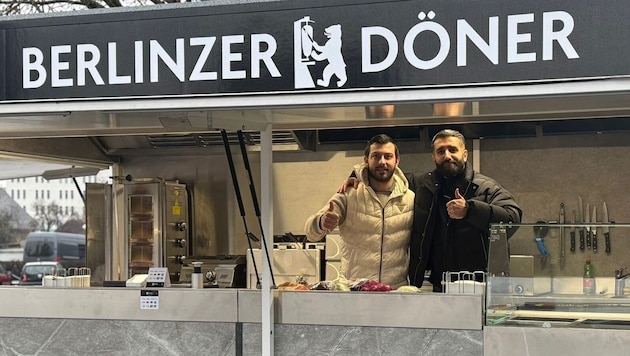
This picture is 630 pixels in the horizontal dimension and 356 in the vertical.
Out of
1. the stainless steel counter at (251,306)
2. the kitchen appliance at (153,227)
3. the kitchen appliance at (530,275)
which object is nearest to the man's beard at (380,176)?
the stainless steel counter at (251,306)

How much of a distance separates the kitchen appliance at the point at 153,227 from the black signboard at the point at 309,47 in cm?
423

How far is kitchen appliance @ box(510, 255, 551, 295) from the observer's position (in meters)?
4.37

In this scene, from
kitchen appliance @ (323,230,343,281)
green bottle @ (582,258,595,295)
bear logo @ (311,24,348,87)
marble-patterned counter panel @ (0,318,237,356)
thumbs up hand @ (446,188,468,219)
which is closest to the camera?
bear logo @ (311,24,348,87)

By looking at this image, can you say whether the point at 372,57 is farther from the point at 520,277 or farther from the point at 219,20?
the point at 520,277

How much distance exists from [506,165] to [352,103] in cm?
417

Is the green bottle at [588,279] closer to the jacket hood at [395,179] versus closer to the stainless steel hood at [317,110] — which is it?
the stainless steel hood at [317,110]

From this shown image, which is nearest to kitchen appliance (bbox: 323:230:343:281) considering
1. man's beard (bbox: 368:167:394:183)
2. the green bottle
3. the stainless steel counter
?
man's beard (bbox: 368:167:394:183)

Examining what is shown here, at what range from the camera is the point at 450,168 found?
5410 millimetres

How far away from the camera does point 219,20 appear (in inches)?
152

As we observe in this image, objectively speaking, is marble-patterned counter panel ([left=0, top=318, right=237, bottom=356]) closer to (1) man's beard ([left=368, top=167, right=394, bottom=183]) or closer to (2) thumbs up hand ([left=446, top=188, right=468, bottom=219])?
(1) man's beard ([left=368, top=167, right=394, bottom=183])

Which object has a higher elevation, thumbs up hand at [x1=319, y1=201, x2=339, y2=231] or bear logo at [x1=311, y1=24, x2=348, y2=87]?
bear logo at [x1=311, y1=24, x2=348, y2=87]

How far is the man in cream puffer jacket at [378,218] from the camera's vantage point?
5.29 meters

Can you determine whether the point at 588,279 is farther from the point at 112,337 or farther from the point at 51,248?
the point at 51,248

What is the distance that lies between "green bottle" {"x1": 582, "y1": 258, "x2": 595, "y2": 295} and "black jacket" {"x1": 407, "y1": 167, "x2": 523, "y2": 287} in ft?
2.89
